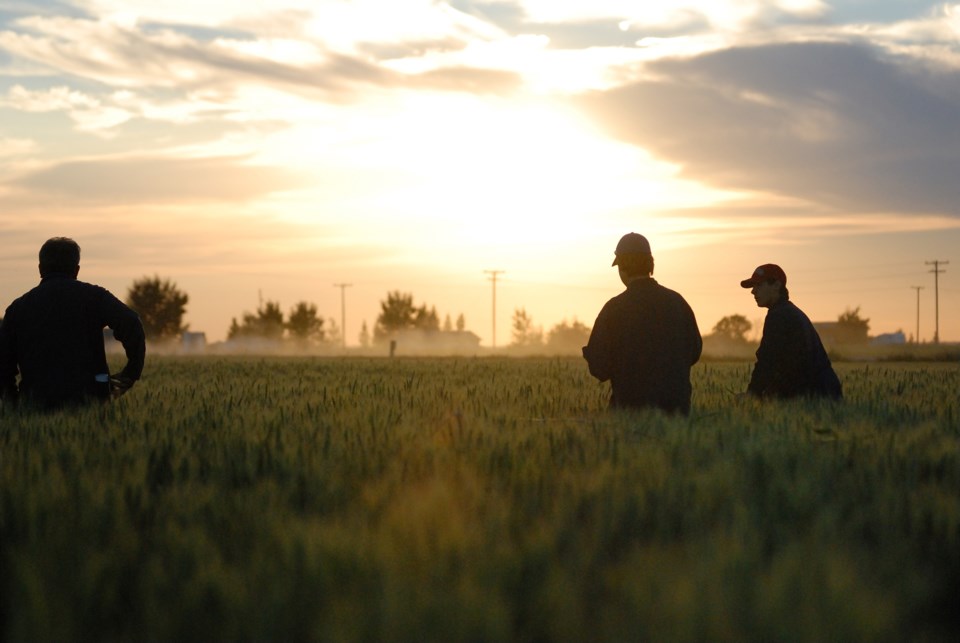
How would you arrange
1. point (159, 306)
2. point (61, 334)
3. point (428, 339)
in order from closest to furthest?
point (61, 334) → point (159, 306) → point (428, 339)

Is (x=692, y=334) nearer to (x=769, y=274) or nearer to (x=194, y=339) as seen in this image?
(x=769, y=274)

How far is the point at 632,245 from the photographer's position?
29.2 ft

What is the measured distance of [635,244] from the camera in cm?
891

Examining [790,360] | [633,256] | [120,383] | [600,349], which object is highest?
[633,256]

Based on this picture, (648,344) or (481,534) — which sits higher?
(648,344)

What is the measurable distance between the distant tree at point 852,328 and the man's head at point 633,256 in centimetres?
12357

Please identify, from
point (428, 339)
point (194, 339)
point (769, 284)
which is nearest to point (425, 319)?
point (428, 339)

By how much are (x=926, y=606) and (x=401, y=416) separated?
5245 millimetres

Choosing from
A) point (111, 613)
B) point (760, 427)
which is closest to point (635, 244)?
point (760, 427)

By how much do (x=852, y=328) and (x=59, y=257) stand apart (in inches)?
4986

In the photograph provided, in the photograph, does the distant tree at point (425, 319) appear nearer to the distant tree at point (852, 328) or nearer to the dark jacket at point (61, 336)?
the distant tree at point (852, 328)

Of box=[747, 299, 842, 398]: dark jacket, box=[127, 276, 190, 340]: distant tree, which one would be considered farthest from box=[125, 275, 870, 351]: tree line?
box=[747, 299, 842, 398]: dark jacket

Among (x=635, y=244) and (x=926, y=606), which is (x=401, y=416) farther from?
(x=926, y=606)

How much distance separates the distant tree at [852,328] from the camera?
414ft
